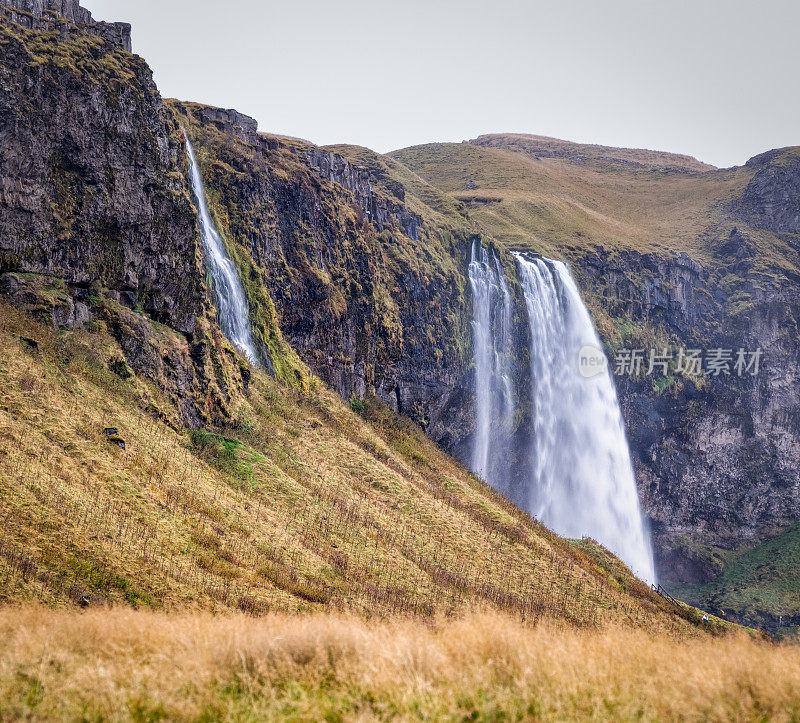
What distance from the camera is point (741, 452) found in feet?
238

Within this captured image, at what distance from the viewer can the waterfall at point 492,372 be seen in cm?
5597

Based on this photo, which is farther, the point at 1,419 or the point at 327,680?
the point at 1,419

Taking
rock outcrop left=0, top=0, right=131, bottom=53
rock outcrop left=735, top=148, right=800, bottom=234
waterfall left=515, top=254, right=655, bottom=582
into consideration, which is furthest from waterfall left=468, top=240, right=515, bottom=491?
rock outcrop left=735, top=148, right=800, bottom=234

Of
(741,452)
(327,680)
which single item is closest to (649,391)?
(741,452)

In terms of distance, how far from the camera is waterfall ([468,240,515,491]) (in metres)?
56.0

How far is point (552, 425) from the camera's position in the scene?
57875 mm

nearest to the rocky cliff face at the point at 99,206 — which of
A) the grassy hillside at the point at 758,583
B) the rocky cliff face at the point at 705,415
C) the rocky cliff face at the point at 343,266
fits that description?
the rocky cliff face at the point at 343,266

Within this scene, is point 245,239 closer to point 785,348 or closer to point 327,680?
point 327,680

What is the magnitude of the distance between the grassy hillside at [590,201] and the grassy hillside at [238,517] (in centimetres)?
4573

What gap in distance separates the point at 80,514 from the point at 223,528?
470cm

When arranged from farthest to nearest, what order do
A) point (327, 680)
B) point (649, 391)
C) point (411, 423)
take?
point (649, 391)
point (411, 423)
point (327, 680)

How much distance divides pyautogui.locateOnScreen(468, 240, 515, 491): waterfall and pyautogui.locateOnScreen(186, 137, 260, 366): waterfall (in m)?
26.0

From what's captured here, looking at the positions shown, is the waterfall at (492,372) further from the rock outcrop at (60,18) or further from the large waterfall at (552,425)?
the rock outcrop at (60,18)

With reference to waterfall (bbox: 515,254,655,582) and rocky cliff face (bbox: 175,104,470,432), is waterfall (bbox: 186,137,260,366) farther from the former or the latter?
waterfall (bbox: 515,254,655,582)
